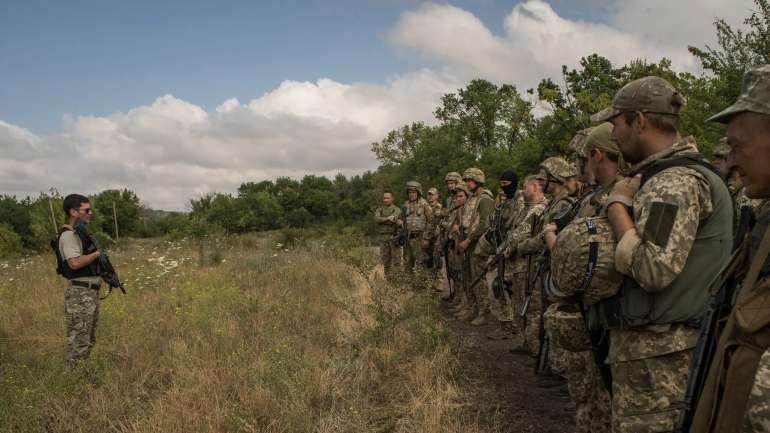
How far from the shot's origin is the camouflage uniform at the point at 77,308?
215 inches

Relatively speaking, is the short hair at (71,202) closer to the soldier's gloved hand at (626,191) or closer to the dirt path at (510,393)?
the dirt path at (510,393)

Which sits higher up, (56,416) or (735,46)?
(735,46)

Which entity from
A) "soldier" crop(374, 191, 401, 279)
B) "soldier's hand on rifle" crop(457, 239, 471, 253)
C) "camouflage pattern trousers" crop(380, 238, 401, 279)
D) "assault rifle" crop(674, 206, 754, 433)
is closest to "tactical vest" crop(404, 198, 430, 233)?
"soldier" crop(374, 191, 401, 279)

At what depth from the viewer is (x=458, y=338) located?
592cm

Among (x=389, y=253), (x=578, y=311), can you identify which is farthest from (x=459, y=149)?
(x=578, y=311)

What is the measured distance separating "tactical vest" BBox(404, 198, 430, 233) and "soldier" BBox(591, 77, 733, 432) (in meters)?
8.53

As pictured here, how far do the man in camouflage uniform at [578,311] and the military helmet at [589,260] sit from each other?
40 centimetres

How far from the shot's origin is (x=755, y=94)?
4.44 ft

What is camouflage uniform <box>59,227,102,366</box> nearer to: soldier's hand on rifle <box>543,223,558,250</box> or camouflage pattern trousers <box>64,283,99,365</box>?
camouflage pattern trousers <box>64,283,99,365</box>

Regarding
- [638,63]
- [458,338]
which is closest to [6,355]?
[458,338]

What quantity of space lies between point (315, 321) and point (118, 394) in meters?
2.59

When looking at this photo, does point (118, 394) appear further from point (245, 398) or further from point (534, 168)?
point (534, 168)

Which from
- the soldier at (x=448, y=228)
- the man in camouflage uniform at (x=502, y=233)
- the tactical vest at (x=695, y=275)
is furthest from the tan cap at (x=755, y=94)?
the soldier at (x=448, y=228)

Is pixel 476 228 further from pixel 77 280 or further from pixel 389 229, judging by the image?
pixel 77 280
